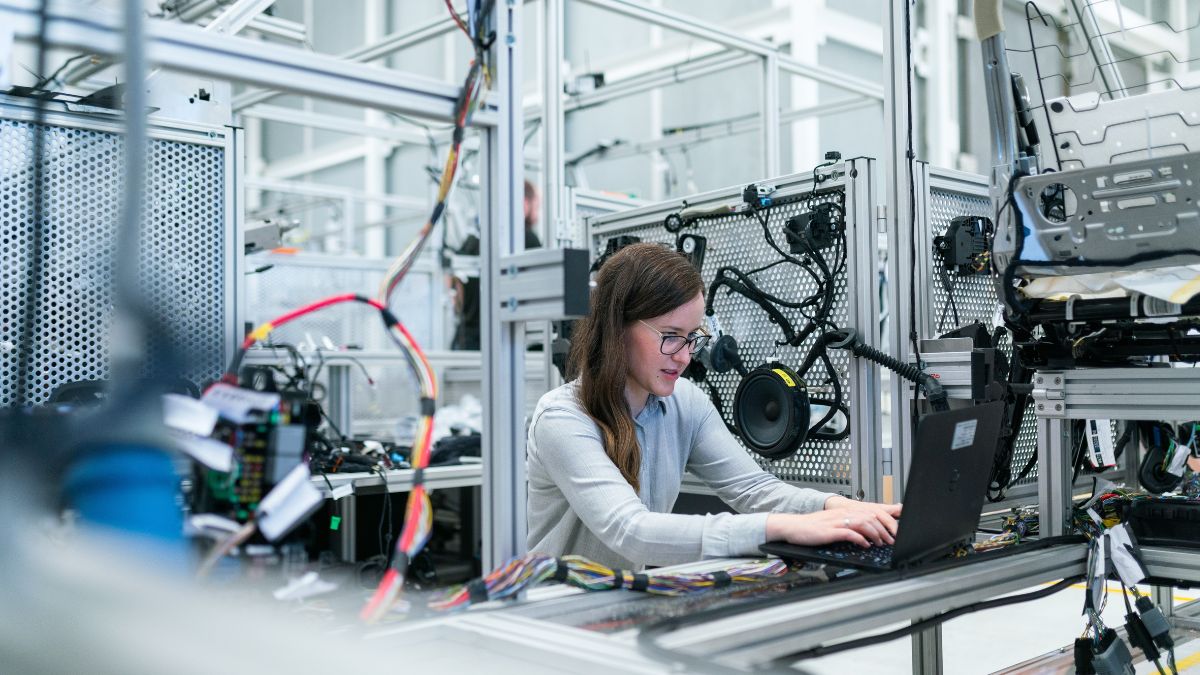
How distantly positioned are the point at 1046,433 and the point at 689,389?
0.58m

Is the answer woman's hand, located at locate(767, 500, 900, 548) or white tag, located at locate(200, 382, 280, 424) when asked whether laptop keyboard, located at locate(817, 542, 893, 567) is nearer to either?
woman's hand, located at locate(767, 500, 900, 548)

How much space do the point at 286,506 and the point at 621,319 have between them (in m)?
0.81

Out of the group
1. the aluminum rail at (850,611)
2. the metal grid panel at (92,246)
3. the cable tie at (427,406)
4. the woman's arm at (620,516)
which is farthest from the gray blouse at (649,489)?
the metal grid panel at (92,246)

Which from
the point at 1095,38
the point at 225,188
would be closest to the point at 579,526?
the point at 225,188

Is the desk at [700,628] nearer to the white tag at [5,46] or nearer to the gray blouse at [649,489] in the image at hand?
the gray blouse at [649,489]

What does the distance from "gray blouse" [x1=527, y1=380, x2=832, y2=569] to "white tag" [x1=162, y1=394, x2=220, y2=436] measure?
59 centimetres

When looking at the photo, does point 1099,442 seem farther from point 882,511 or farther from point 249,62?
point 249,62

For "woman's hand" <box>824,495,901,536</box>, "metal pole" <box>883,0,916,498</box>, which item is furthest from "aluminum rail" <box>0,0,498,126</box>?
"metal pole" <box>883,0,916,498</box>

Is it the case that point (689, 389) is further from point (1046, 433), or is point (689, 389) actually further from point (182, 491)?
point (182, 491)

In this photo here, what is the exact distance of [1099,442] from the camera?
1537 mm

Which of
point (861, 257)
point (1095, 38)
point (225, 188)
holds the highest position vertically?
point (1095, 38)

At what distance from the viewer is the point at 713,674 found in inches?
27.8

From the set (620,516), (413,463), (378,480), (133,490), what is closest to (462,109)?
(413,463)

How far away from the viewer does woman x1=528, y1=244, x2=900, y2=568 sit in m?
1.23
